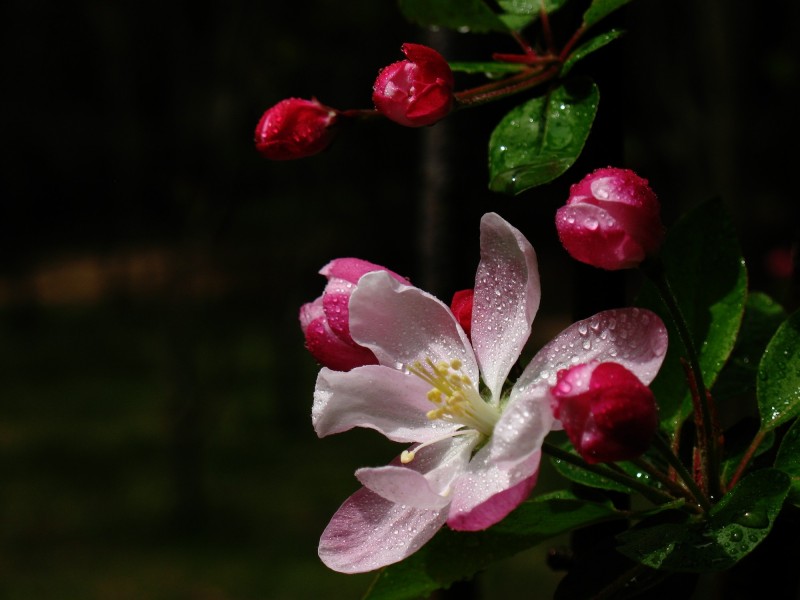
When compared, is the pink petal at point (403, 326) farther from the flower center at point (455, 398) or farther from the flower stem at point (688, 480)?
the flower stem at point (688, 480)

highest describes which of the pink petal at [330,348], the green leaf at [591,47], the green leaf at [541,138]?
the green leaf at [591,47]

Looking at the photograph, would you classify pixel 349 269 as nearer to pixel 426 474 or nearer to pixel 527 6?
pixel 426 474

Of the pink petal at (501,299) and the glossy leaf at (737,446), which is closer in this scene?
the pink petal at (501,299)

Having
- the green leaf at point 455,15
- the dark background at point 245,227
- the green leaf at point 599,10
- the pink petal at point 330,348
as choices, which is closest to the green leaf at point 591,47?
the green leaf at point 599,10

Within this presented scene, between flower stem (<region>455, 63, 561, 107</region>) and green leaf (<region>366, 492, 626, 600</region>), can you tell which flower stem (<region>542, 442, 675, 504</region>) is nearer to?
green leaf (<region>366, 492, 626, 600</region>)

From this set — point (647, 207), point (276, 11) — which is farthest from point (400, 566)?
point (276, 11)

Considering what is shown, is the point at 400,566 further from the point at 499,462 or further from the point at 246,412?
the point at 246,412

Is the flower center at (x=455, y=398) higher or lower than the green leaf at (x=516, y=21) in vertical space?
lower
